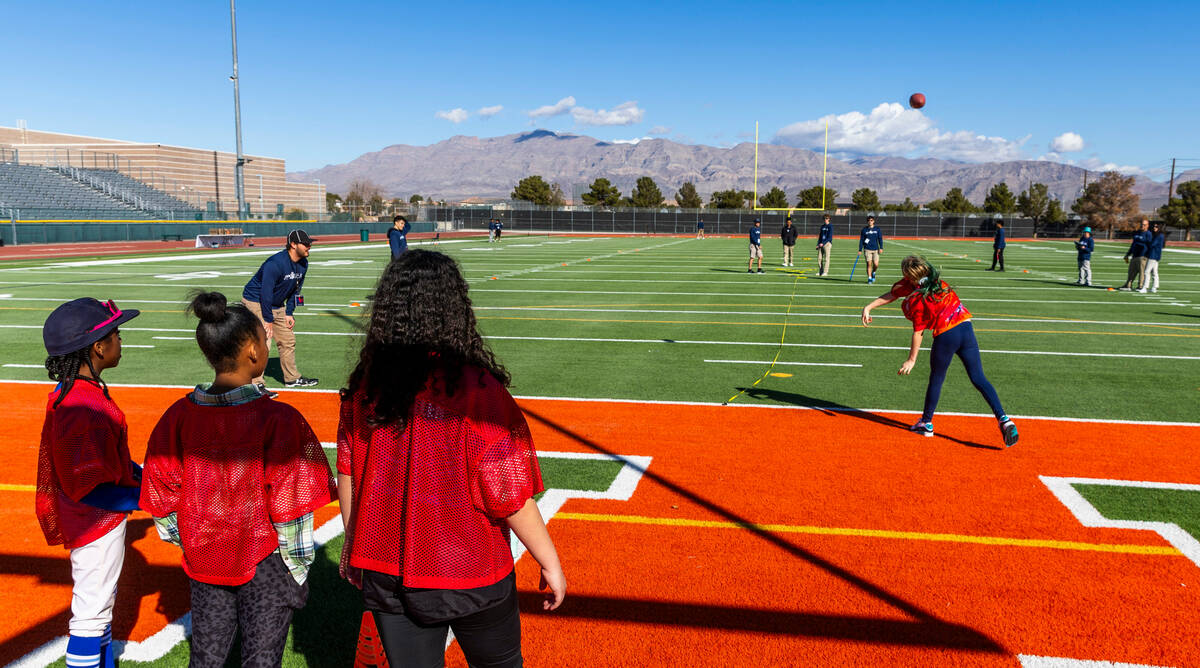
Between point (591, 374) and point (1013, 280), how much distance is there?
64.3 feet

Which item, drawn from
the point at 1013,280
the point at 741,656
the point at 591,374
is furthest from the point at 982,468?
the point at 1013,280

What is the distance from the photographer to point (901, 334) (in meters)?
13.6

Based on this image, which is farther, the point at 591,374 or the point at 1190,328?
the point at 1190,328

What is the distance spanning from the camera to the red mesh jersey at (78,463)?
2.90 m

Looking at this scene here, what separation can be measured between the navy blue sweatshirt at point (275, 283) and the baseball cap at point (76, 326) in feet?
18.7

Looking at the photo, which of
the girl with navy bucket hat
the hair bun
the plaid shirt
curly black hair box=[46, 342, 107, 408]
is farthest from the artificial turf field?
curly black hair box=[46, 342, 107, 408]

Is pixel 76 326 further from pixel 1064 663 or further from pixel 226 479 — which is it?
pixel 1064 663

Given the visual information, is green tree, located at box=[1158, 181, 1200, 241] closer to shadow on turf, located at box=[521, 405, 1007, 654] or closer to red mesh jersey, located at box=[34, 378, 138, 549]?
shadow on turf, located at box=[521, 405, 1007, 654]

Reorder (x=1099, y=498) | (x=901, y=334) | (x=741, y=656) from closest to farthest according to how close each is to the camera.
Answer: (x=741, y=656), (x=1099, y=498), (x=901, y=334)

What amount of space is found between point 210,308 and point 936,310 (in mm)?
6225

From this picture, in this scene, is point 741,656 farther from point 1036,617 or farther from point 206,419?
point 206,419

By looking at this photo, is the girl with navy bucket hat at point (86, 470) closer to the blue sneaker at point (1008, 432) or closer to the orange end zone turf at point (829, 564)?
the orange end zone turf at point (829, 564)

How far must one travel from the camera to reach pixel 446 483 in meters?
2.25

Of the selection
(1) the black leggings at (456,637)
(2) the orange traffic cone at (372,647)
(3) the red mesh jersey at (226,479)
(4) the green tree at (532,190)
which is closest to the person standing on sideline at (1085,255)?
(1) the black leggings at (456,637)
